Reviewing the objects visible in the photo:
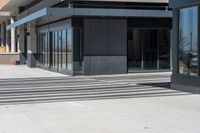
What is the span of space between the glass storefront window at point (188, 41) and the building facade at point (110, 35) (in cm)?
868

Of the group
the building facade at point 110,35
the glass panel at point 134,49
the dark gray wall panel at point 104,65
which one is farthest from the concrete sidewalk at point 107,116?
the glass panel at point 134,49

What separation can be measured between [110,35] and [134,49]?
2.10 m

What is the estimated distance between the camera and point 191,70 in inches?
701

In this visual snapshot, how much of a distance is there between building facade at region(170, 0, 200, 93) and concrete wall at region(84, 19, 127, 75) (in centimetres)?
981

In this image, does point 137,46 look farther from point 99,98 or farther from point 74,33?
point 99,98

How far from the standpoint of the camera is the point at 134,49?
29938mm

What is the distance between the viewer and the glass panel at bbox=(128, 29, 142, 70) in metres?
29.7

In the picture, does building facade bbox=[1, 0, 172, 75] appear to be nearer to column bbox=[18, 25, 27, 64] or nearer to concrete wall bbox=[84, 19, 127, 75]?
concrete wall bbox=[84, 19, 127, 75]

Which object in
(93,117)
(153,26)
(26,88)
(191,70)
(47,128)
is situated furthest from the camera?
(153,26)

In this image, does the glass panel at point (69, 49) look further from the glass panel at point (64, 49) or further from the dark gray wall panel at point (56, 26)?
the glass panel at point (64, 49)

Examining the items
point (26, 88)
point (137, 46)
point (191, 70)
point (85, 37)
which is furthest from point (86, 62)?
point (191, 70)

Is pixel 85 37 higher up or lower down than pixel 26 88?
higher up

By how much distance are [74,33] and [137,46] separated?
13.8ft

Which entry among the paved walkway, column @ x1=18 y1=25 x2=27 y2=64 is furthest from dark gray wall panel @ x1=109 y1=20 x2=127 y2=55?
column @ x1=18 y1=25 x2=27 y2=64
